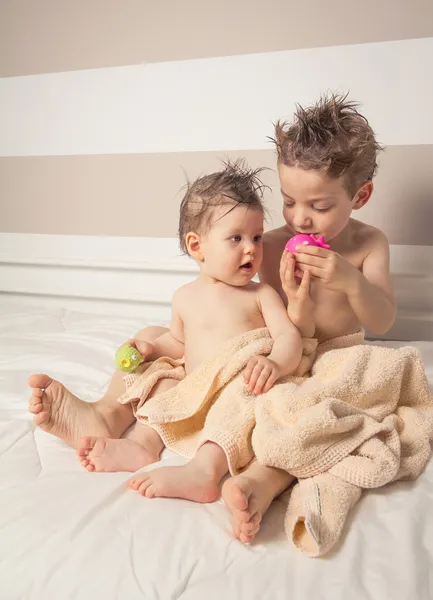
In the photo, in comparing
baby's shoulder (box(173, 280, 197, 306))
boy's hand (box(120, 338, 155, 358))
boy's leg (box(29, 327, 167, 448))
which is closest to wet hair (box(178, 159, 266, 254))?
baby's shoulder (box(173, 280, 197, 306))

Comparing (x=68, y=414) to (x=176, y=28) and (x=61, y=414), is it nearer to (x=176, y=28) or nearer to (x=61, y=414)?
(x=61, y=414)

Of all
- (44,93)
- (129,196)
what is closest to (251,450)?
(129,196)

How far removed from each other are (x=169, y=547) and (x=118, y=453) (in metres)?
0.26

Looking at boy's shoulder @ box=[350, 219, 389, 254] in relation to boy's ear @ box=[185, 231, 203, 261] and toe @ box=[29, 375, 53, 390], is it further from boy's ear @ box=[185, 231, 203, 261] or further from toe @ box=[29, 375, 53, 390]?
toe @ box=[29, 375, 53, 390]

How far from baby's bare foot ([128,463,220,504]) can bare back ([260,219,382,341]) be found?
1.45ft

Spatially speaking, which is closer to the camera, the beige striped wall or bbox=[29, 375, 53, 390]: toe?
bbox=[29, 375, 53, 390]: toe

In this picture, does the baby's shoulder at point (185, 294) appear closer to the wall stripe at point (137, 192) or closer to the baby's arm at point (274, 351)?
the baby's arm at point (274, 351)

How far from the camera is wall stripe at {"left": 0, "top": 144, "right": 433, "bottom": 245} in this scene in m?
1.54

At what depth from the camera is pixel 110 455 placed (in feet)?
3.18

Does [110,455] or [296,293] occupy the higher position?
[296,293]

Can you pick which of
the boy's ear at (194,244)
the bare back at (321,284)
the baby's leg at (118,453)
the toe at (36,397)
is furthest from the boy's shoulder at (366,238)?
the toe at (36,397)

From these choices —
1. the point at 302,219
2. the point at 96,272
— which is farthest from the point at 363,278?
the point at 96,272

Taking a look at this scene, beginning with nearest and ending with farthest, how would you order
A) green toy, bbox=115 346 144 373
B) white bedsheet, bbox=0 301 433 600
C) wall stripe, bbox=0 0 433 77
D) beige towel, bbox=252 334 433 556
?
white bedsheet, bbox=0 301 433 600 → beige towel, bbox=252 334 433 556 → green toy, bbox=115 346 144 373 → wall stripe, bbox=0 0 433 77

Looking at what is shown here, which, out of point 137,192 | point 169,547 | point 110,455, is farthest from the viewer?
point 137,192
